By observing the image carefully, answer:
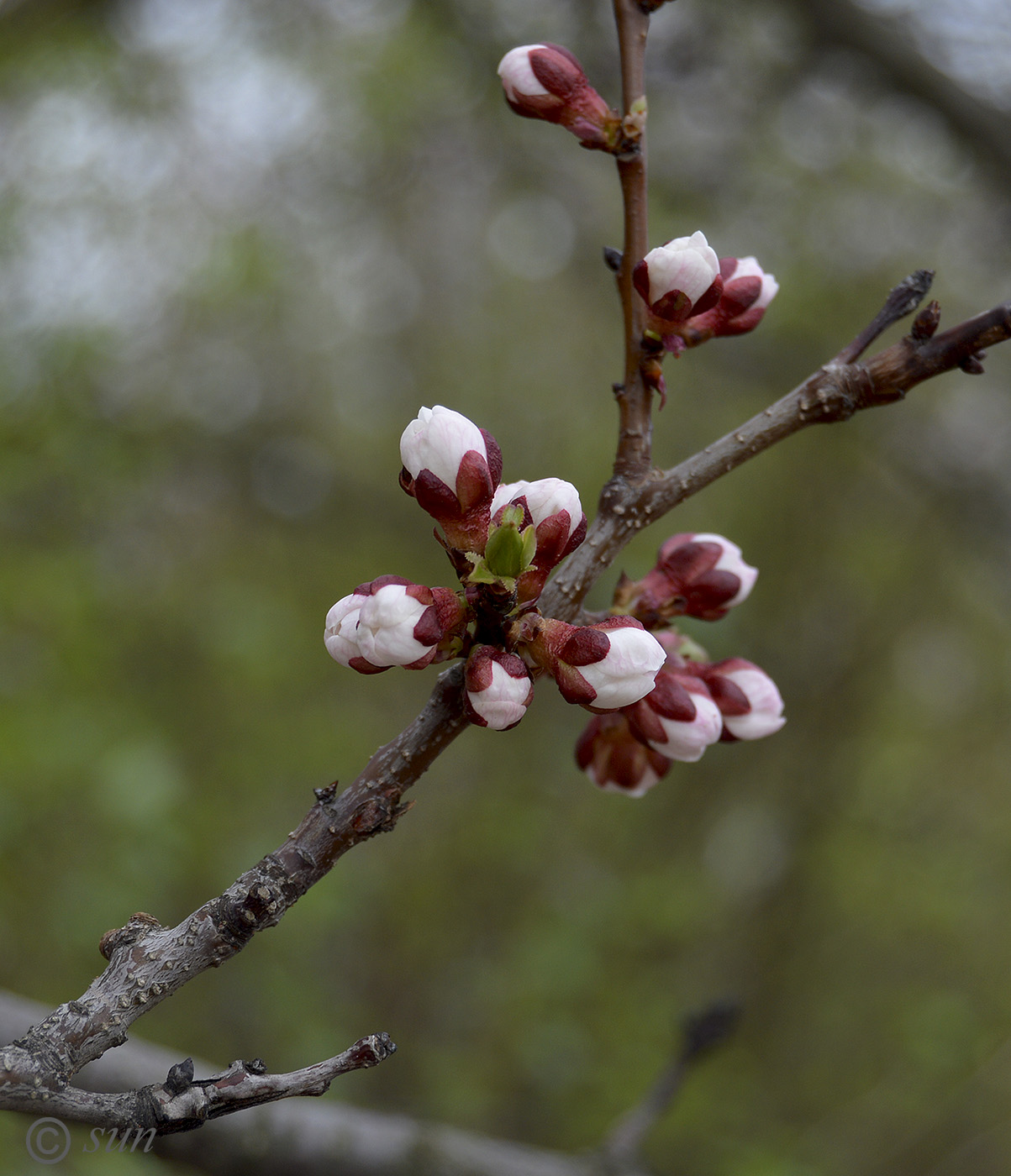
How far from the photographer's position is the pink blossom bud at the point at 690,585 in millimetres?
1210

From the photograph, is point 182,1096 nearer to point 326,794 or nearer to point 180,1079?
point 180,1079

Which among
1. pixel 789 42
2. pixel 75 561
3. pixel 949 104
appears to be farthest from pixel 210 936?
pixel 789 42

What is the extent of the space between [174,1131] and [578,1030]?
4.09m

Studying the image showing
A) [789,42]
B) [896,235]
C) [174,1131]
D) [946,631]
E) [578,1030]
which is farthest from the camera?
[946,631]

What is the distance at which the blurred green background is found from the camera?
349 cm

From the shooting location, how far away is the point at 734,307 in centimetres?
115

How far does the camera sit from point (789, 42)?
371 cm

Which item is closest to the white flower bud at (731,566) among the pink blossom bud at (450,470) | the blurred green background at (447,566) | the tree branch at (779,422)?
the tree branch at (779,422)

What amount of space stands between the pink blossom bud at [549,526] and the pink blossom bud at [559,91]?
0.47 meters

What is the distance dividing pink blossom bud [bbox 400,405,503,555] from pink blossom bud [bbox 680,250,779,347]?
346 millimetres

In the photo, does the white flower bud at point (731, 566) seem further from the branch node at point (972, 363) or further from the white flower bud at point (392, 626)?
the white flower bud at point (392, 626)

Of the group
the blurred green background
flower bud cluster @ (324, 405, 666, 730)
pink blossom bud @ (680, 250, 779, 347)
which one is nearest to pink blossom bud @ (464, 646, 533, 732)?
flower bud cluster @ (324, 405, 666, 730)

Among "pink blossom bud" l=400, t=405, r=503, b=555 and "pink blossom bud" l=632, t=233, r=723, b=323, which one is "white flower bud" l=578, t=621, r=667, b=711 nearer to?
"pink blossom bud" l=400, t=405, r=503, b=555

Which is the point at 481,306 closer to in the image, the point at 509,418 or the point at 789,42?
the point at 509,418
